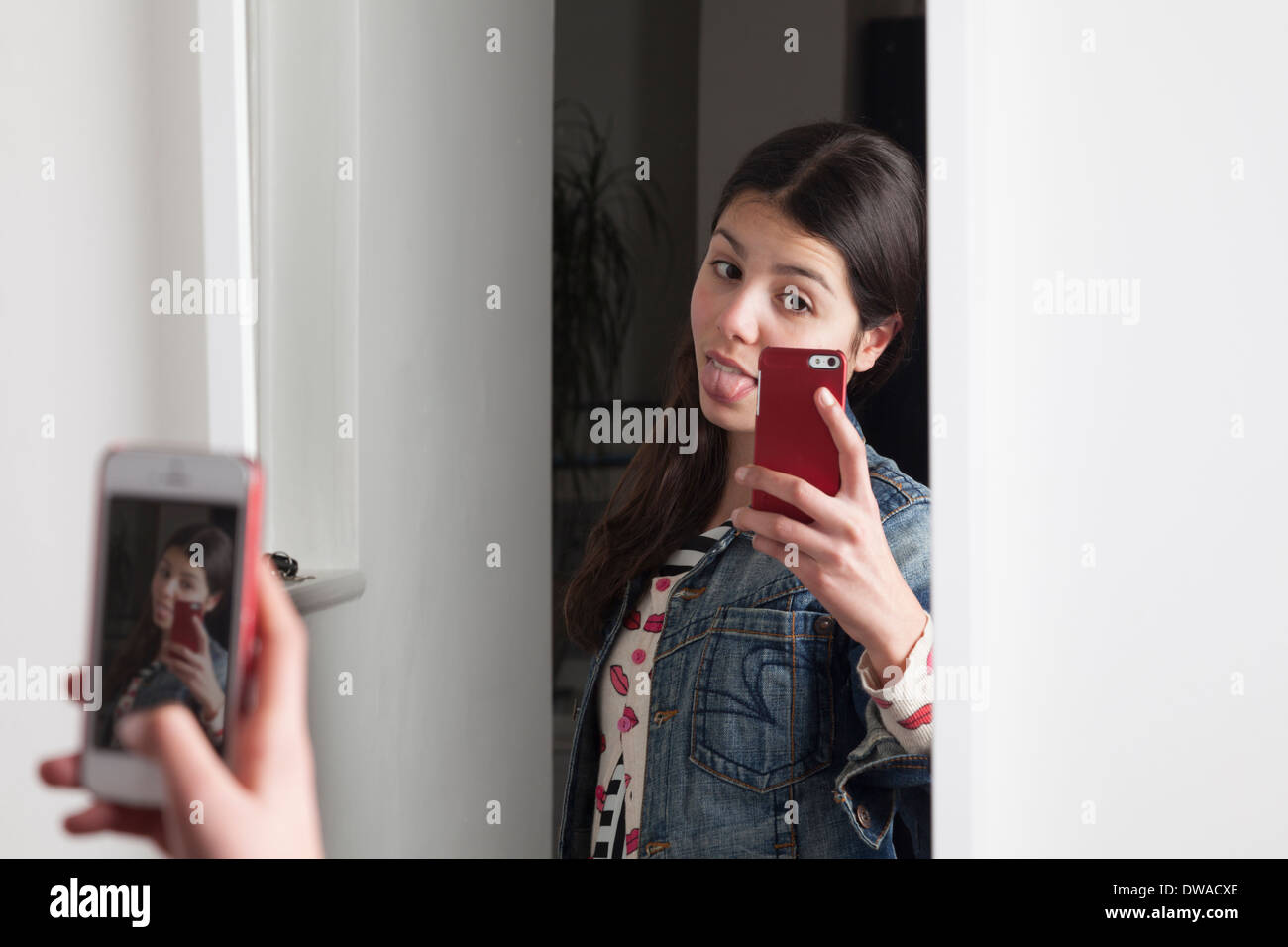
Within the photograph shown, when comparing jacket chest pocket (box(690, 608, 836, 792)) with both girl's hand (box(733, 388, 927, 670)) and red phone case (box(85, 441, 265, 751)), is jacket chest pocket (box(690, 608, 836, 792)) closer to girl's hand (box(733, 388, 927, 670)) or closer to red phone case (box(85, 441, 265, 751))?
girl's hand (box(733, 388, 927, 670))

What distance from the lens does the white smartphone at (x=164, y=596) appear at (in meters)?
0.55

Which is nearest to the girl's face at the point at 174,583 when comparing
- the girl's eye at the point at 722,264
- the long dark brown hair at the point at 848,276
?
the long dark brown hair at the point at 848,276

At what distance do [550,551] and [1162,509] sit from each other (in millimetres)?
603

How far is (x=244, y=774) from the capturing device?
520 millimetres

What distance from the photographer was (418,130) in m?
0.90

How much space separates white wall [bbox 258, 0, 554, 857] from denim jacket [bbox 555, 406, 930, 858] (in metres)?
0.13

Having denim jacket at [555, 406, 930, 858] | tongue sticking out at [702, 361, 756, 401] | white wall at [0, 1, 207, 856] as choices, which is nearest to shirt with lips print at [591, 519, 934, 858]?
denim jacket at [555, 406, 930, 858]

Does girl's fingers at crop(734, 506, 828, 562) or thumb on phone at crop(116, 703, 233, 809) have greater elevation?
girl's fingers at crop(734, 506, 828, 562)

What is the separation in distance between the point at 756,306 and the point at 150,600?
0.51 m

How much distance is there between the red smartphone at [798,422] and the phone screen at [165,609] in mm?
413

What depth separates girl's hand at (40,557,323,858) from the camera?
1.51 feet

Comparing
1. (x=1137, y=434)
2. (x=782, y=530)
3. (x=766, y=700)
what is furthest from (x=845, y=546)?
(x=1137, y=434)

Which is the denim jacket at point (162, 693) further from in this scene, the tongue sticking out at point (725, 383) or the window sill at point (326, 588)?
the tongue sticking out at point (725, 383)

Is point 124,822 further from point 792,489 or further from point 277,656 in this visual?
point 792,489
